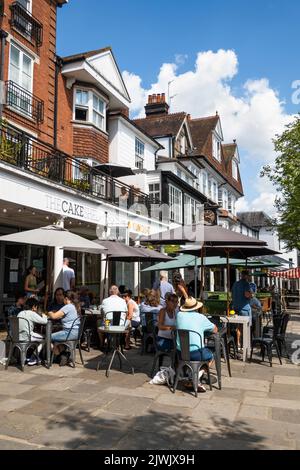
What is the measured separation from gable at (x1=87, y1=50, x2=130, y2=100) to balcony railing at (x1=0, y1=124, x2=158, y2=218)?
485 centimetres

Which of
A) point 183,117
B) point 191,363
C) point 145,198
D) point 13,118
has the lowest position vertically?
point 191,363

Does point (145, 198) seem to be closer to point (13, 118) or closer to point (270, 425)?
point (13, 118)

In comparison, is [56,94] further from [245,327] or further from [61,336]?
[245,327]

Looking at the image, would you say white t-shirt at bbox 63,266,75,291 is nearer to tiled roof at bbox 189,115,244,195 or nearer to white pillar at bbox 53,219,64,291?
white pillar at bbox 53,219,64,291

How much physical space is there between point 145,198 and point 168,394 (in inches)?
548

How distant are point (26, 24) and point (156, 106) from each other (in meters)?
16.5

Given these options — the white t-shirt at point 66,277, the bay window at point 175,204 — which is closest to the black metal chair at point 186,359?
the white t-shirt at point 66,277

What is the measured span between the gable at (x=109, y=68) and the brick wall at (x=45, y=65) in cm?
165

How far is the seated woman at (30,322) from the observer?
23.3ft

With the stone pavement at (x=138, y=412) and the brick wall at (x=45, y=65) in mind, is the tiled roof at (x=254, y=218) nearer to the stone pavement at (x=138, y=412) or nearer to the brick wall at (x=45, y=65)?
the brick wall at (x=45, y=65)

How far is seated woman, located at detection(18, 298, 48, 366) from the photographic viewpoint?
23.3 feet

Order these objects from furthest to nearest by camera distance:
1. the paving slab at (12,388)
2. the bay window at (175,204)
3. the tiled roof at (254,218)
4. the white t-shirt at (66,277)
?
the tiled roof at (254,218) → the bay window at (175,204) → the white t-shirt at (66,277) → the paving slab at (12,388)
